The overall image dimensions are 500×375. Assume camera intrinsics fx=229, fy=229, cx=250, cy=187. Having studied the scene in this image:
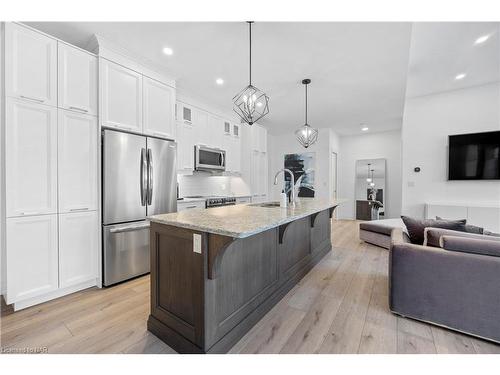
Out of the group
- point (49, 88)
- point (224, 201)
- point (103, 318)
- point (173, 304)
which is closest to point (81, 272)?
point (103, 318)

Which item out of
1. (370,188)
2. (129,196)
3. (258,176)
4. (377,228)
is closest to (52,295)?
(129,196)

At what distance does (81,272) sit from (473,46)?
5520 mm

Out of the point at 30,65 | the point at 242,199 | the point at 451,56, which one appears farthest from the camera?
the point at 242,199

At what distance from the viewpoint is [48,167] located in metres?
2.22

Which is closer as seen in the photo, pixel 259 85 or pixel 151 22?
pixel 151 22

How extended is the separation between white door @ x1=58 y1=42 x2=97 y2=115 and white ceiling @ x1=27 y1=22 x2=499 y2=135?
0.84ft

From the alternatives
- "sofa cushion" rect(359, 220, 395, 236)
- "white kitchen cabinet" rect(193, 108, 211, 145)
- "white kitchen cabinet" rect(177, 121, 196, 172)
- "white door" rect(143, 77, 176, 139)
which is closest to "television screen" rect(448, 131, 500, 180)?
"sofa cushion" rect(359, 220, 395, 236)

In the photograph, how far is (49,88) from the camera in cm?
222

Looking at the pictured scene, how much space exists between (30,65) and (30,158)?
2.82ft

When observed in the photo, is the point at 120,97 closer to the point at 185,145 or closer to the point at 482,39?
the point at 185,145

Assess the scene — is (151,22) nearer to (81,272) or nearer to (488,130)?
(81,272)

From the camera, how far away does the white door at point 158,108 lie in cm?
298

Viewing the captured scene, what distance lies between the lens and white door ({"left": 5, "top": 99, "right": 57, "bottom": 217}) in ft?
6.62

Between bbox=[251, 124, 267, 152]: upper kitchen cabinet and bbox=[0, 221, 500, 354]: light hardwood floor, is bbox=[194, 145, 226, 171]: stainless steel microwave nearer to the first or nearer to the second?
bbox=[251, 124, 267, 152]: upper kitchen cabinet
